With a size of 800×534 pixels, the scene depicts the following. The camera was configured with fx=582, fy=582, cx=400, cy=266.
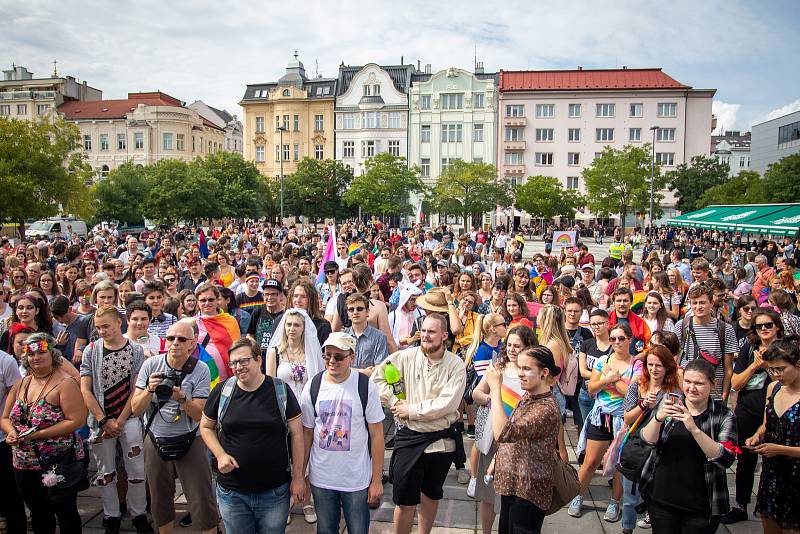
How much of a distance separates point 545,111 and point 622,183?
60.5 ft

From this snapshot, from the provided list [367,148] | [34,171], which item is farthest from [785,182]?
[34,171]

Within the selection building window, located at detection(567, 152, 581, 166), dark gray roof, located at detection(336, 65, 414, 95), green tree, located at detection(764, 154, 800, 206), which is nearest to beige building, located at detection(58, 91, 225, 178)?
dark gray roof, located at detection(336, 65, 414, 95)

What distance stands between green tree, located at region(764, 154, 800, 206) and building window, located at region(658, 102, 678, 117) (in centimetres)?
2552

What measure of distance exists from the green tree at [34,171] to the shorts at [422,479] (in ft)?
93.6

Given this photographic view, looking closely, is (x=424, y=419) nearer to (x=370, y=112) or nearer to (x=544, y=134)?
(x=370, y=112)

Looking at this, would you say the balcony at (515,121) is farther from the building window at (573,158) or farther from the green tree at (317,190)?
the green tree at (317,190)

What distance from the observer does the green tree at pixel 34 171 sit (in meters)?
26.8

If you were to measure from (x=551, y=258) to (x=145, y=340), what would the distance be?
8460mm

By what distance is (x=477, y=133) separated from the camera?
62.9 m

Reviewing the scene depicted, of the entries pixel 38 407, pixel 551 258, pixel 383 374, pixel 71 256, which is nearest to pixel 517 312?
Result: pixel 383 374

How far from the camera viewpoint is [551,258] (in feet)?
38.7

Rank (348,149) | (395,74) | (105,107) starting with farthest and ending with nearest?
(105,107)
(348,149)
(395,74)

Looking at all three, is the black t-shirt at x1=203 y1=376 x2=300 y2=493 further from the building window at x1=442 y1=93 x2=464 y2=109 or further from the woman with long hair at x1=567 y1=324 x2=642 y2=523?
the building window at x1=442 y1=93 x2=464 y2=109

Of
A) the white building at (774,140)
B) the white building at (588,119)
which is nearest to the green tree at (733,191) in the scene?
the white building at (774,140)
